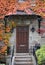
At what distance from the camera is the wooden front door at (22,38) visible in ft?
84.9

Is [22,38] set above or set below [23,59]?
above

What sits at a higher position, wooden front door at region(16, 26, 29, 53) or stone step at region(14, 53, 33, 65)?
wooden front door at region(16, 26, 29, 53)

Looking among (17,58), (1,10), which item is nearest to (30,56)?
(17,58)

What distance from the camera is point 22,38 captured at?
25.9 metres

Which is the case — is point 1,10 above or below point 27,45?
above

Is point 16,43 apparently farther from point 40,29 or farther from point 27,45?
point 40,29

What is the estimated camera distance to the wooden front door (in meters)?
25.9

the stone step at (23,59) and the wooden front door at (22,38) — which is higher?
the wooden front door at (22,38)

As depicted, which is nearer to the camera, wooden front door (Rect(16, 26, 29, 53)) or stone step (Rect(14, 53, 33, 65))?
stone step (Rect(14, 53, 33, 65))

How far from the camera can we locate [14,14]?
25.0m

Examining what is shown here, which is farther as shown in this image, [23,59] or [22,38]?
[22,38]

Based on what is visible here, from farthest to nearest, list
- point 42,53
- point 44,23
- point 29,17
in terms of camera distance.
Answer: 1. point 29,17
2. point 44,23
3. point 42,53

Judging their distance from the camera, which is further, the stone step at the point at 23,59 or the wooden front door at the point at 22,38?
the wooden front door at the point at 22,38

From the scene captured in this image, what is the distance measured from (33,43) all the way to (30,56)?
1233 millimetres
